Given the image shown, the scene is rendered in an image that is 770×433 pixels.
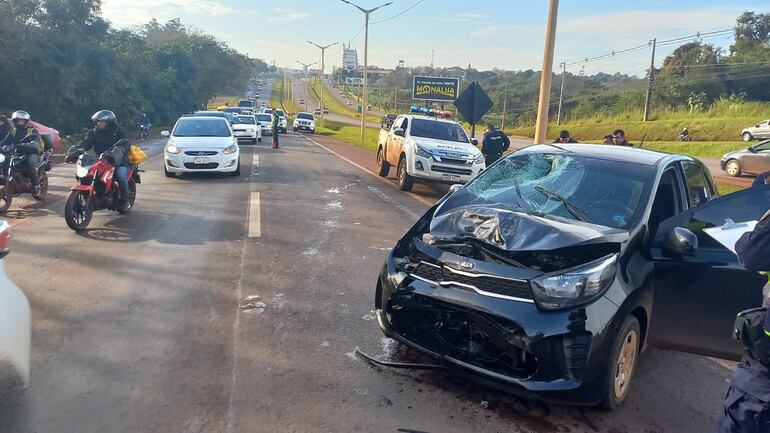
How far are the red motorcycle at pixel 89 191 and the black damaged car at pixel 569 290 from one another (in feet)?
18.9

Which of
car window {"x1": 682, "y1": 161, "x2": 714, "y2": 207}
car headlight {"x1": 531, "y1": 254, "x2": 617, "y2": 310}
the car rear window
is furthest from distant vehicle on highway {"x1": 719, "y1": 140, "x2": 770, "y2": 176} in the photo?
car headlight {"x1": 531, "y1": 254, "x2": 617, "y2": 310}

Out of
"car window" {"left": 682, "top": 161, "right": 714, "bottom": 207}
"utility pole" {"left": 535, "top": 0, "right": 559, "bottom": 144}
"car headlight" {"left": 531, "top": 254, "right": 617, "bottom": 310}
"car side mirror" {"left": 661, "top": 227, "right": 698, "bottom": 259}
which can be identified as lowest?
"car headlight" {"left": 531, "top": 254, "right": 617, "bottom": 310}

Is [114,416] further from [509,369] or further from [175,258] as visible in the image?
[175,258]

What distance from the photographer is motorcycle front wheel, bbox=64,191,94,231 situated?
327 inches

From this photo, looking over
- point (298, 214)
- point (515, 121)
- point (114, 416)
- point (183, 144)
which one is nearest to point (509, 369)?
point (114, 416)

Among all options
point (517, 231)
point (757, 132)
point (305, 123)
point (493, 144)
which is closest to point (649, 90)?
point (757, 132)

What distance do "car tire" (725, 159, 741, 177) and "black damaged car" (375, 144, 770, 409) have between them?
21.6m

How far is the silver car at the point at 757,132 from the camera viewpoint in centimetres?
3553

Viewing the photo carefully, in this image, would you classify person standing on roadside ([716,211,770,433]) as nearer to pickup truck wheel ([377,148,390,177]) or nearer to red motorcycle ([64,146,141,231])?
red motorcycle ([64,146,141,231])

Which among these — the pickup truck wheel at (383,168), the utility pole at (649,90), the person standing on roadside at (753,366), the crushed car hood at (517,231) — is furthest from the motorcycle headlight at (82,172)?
the utility pole at (649,90)

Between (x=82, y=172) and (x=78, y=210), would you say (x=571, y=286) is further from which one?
(x=82, y=172)

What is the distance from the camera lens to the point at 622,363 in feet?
12.8

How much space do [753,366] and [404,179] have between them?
11628 mm

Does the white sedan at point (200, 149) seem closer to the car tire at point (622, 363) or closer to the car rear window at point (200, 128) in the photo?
the car rear window at point (200, 128)
